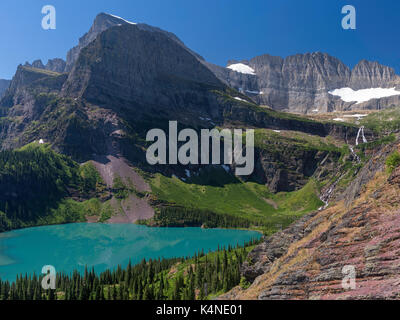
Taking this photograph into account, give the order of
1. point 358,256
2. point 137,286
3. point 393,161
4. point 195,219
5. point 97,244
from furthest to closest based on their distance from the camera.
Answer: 1. point 195,219
2. point 97,244
3. point 137,286
4. point 393,161
5. point 358,256

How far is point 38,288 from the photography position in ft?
233

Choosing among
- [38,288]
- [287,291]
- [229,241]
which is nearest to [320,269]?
[287,291]

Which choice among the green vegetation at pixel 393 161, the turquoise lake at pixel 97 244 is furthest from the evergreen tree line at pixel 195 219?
the green vegetation at pixel 393 161

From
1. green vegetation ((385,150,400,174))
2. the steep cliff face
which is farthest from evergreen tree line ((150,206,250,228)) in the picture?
the steep cliff face

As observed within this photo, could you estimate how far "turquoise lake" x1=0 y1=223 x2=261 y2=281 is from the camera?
109 metres

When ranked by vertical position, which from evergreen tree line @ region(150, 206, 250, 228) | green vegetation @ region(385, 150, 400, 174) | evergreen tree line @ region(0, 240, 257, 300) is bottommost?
evergreen tree line @ region(0, 240, 257, 300)

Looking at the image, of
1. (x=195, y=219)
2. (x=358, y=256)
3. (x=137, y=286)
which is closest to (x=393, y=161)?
(x=358, y=256)

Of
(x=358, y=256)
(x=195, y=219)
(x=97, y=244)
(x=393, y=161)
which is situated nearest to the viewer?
(x=358, y=256)

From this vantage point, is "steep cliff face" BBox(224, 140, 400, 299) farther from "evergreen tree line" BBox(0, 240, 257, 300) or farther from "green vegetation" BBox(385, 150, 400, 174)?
"evergreen tree line" BBox(0, 240, 257, 300)

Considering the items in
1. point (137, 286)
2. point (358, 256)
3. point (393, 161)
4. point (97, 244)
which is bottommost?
point (137, 286)

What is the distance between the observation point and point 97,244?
138875 millimetres

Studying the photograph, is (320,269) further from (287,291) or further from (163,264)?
(163,264)

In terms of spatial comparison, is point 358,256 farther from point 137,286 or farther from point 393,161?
point 137,286
